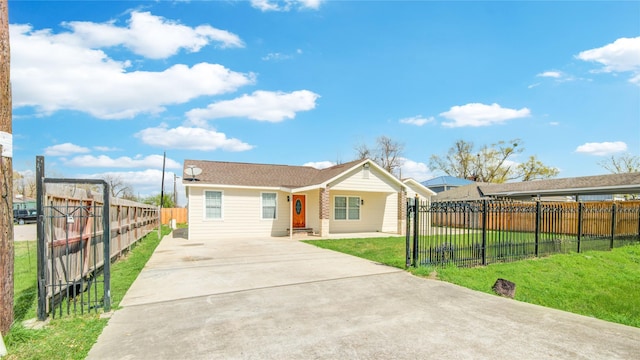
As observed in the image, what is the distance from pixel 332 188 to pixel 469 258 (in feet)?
30.2

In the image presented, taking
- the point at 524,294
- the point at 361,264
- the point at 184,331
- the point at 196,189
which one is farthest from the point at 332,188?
the point at 184,331

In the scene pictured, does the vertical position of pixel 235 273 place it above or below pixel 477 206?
below

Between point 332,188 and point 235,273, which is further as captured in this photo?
point 332,188

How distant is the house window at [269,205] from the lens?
728 inches

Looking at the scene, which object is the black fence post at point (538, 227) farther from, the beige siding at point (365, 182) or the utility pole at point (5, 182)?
the utility pole at point (5, 182)

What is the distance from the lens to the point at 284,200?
1909 centimetres

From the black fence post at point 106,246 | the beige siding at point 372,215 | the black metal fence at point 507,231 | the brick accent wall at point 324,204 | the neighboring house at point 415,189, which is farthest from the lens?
the neighboring house at point 415,189

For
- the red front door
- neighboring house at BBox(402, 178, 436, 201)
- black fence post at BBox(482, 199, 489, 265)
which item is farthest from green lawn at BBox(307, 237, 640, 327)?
neighboring house at BBox(402, 178, 436, 201)

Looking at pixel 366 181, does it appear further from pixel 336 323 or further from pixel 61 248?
pixel 61 248

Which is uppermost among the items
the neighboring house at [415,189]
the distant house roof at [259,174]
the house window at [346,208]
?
the distant house roof at [259,174]

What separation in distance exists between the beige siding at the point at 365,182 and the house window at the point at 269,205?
3340mm

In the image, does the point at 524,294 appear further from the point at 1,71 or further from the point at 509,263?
the point at 1,71

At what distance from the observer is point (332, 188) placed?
17.7m

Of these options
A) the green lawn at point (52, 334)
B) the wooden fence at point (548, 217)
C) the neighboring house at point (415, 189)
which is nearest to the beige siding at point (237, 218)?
the neighboring house at point (415, 189)
